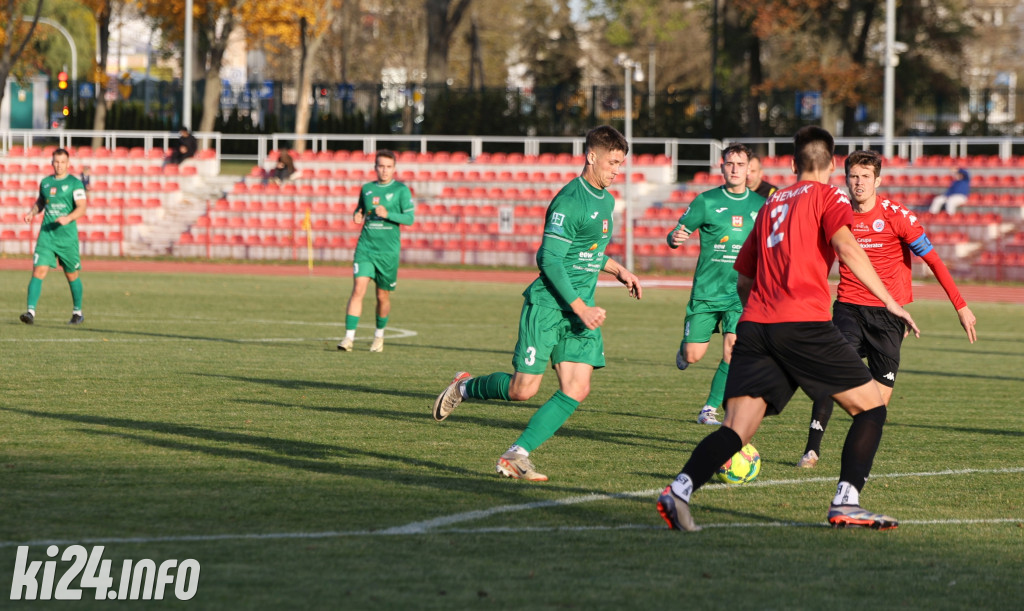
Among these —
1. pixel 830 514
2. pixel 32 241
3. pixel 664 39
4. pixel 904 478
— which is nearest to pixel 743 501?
pixel 830 514

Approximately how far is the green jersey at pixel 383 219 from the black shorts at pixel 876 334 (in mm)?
6990

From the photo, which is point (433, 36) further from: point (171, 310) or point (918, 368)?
point (918, 368)

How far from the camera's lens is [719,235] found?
33.3ft

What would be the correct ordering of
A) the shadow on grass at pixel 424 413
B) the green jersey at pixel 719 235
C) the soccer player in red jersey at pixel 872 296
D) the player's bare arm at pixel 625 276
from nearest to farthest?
1. the player's bare arm at pixel 625 276
2. the soccer player in red jersey at pixel 872 296
3. the shadow on grass at pixel 424 413
4. the green jersey at pixel 719 235

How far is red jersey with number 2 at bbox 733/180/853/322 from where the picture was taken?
6.23 meters

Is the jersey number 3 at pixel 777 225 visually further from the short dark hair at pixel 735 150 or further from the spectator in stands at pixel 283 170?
the spectator in stands at pixel 283 170

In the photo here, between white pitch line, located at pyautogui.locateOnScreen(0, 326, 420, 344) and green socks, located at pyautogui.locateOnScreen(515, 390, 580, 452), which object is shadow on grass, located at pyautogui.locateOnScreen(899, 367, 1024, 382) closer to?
white pitch line, located at pyautogui.locateOnScreen(0, 326, 420, 344)

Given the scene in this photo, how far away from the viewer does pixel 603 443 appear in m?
8.96

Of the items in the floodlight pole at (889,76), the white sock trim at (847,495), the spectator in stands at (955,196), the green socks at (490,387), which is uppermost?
the floodlight pole at (889,76)

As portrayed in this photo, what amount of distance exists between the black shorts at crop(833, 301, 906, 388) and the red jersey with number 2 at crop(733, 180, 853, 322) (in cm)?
209

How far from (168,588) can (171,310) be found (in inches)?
589

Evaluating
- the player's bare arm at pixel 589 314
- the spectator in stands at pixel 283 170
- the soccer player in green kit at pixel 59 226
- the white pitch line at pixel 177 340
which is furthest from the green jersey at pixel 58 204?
the spectator in stands at pixel 283 170

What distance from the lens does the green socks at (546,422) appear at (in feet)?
24.3
